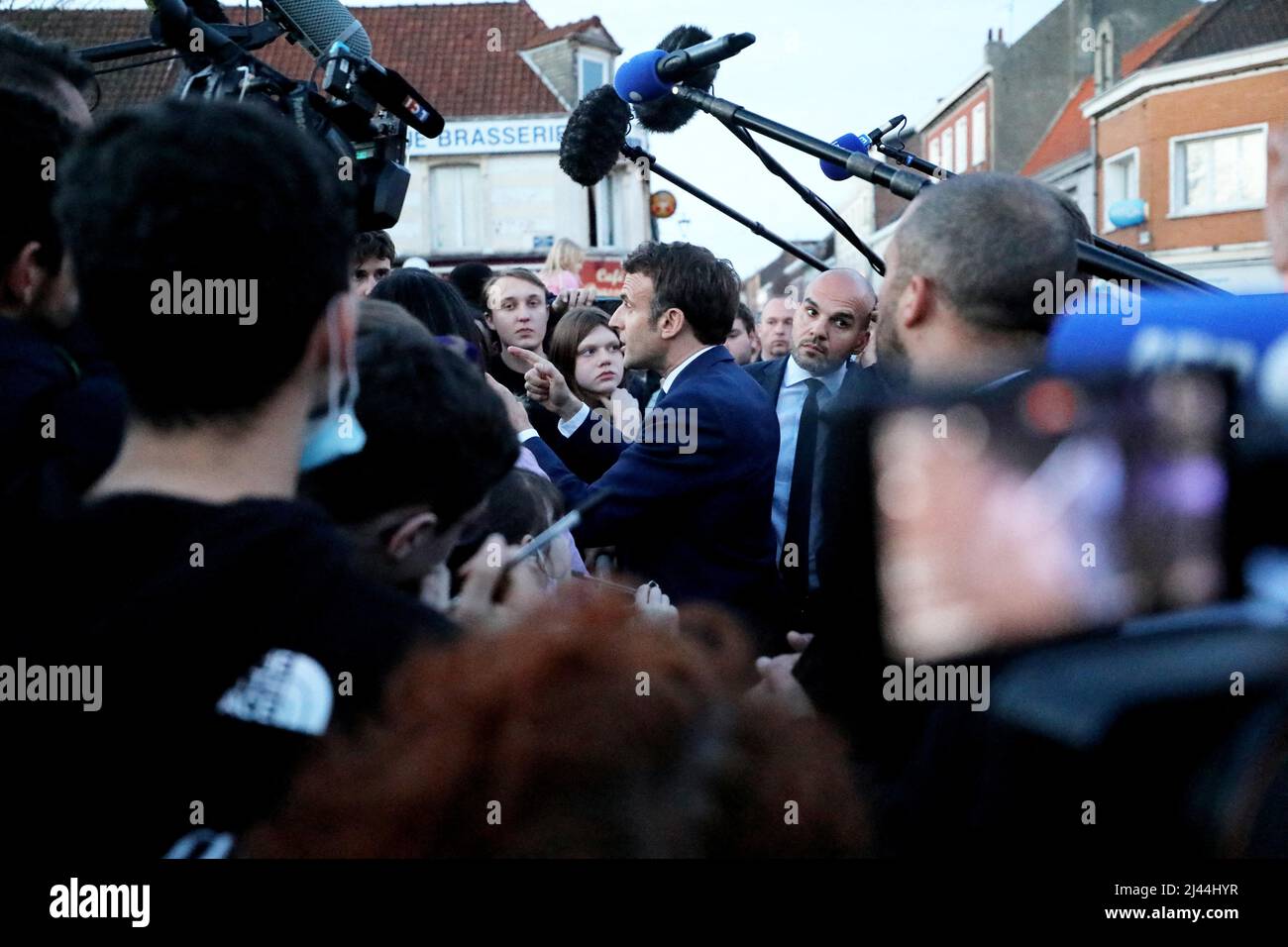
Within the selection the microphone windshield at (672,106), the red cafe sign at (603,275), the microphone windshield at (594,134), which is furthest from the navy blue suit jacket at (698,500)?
the red cafe sign at (603,275)

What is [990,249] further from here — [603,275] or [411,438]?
[603,275]

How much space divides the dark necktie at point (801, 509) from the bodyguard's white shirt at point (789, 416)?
0.04 metres

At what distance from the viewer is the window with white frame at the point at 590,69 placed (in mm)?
29531

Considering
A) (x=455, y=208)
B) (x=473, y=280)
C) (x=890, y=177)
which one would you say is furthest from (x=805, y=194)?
(x=455, y=208)

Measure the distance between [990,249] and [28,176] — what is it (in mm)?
1443

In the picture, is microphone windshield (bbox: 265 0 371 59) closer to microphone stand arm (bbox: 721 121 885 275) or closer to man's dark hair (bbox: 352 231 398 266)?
microphone stand arm (bbox: 721 121 885 275)

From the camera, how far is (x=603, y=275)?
87.8ft

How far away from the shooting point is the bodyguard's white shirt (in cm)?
410
